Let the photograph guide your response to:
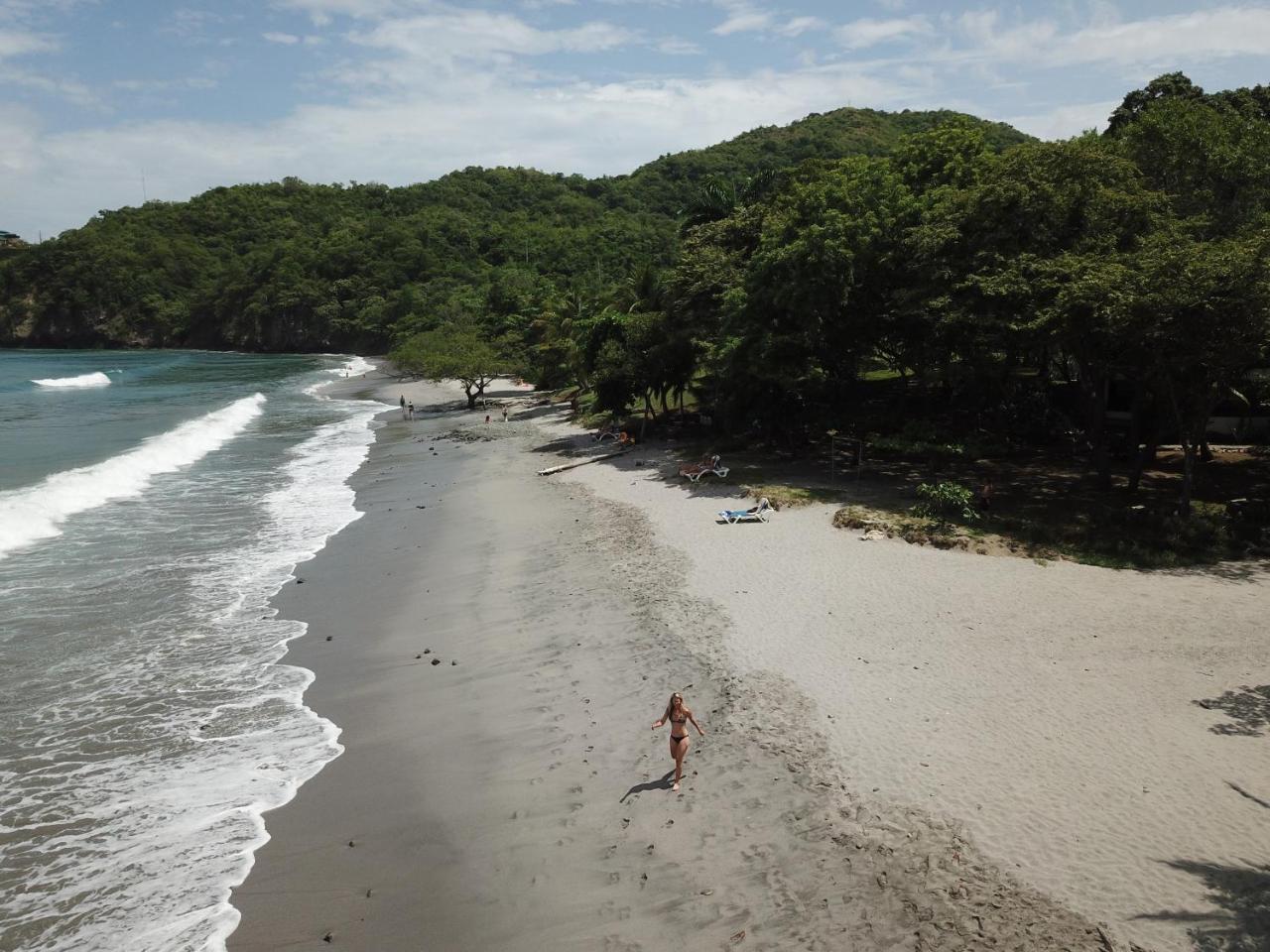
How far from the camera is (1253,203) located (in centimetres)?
2203

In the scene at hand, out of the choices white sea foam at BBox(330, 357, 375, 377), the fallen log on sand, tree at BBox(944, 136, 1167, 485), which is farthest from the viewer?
white sea foam at BBox(330, 357, 375, 377)

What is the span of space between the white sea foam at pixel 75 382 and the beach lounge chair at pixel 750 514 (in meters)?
68.5

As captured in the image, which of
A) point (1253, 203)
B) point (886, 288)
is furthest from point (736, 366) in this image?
point (1253, 203)

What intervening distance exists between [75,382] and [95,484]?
5567cm

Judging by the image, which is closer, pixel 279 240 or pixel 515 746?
pixel 515 746

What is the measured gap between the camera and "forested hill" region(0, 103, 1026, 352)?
363 feet

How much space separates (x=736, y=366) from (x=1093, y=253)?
10.2 metres

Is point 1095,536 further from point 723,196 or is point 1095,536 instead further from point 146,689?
point 723,196

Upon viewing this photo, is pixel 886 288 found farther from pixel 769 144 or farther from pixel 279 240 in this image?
pixel 279 240

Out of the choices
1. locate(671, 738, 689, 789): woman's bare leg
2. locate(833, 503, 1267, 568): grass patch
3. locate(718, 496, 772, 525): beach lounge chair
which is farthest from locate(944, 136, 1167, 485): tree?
locate(671, 738, 689, 789): woman's bare leg

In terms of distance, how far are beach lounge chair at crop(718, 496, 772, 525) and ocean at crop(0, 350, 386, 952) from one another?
33.2ft

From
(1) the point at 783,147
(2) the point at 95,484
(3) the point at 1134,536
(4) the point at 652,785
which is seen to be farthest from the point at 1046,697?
(1) the point at 783,147

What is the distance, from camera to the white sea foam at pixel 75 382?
6844cm

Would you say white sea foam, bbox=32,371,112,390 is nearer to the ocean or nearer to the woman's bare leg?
the ocean
